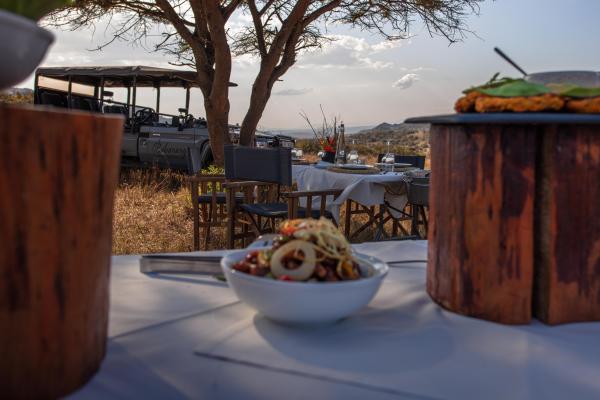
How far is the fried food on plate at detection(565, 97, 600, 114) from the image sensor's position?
0.75 meters

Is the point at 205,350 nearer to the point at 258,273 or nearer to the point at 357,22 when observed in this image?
the point at 258,273

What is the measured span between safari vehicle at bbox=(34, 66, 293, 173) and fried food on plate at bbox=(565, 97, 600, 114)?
A: 8.41 metres

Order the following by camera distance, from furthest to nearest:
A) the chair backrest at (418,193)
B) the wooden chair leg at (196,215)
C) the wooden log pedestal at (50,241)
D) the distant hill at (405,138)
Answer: the distant hill at (405,138) < the wooden chair leg at (196,215) < the chair backrest at (418,193) < the wooden log pedestal at (50,241)

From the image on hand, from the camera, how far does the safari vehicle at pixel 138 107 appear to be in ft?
32.7

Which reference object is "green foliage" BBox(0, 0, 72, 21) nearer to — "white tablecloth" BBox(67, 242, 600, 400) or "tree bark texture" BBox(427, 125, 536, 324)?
"white tablecloth" BBox(67, 242, 600, 400)

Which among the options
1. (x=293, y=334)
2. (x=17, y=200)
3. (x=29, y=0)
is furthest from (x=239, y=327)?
(x=29, y=0)

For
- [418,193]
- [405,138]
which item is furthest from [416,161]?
[405,138]

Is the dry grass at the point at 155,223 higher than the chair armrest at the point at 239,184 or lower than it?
lower

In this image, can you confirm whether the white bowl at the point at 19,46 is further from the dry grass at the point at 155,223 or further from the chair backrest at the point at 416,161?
the chair backrest at the point at 416,161

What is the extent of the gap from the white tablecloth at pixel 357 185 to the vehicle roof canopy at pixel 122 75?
5.42 metres

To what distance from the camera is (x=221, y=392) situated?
1.93 feet

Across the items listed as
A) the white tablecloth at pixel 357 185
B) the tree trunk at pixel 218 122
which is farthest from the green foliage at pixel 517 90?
the tree trunk at pixel 218 122

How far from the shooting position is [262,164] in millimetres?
4156

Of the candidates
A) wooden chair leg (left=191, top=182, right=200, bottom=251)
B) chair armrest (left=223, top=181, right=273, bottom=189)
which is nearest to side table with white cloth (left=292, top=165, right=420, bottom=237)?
chair armrest (left=223, top=181, right=273, bottom=189)
